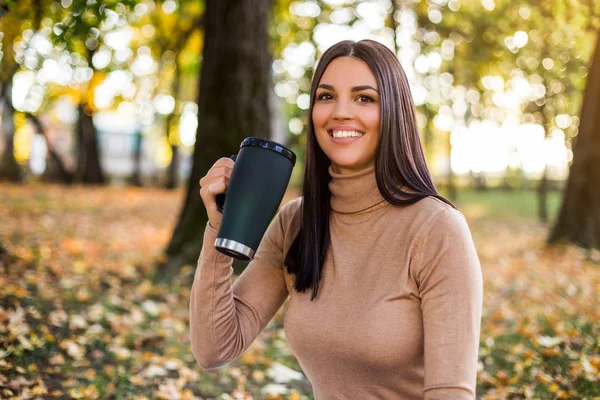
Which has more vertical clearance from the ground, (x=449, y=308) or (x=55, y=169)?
(x=449, y=308)

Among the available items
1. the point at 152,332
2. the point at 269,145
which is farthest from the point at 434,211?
the point at 152,332

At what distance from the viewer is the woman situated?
1.87 metres

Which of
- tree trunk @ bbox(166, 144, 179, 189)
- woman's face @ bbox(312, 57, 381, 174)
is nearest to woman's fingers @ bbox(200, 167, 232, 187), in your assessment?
woman's face @ bbox(312, 57, 381, 174)

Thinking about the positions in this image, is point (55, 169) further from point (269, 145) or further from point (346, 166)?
point (269, 145)

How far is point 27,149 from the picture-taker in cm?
3544

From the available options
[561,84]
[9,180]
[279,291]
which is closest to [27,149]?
[9,180]

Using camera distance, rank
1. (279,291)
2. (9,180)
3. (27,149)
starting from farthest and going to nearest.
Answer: (27,149), (9,180), (279,291)

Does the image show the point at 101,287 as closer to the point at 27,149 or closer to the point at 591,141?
the point at 591,141

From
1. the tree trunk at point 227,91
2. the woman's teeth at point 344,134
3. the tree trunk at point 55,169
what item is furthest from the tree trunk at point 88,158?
the woman's teeth at point 344,134

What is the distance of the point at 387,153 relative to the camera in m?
2.09

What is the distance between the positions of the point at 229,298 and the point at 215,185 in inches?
17.5

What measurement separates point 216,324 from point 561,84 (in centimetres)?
1641

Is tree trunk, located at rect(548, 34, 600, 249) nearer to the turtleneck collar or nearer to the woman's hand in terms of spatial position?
the turtleneck collar

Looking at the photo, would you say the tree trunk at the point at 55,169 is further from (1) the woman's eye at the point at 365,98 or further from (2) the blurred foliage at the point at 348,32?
(1) the woman's eye at the point at 365,98
